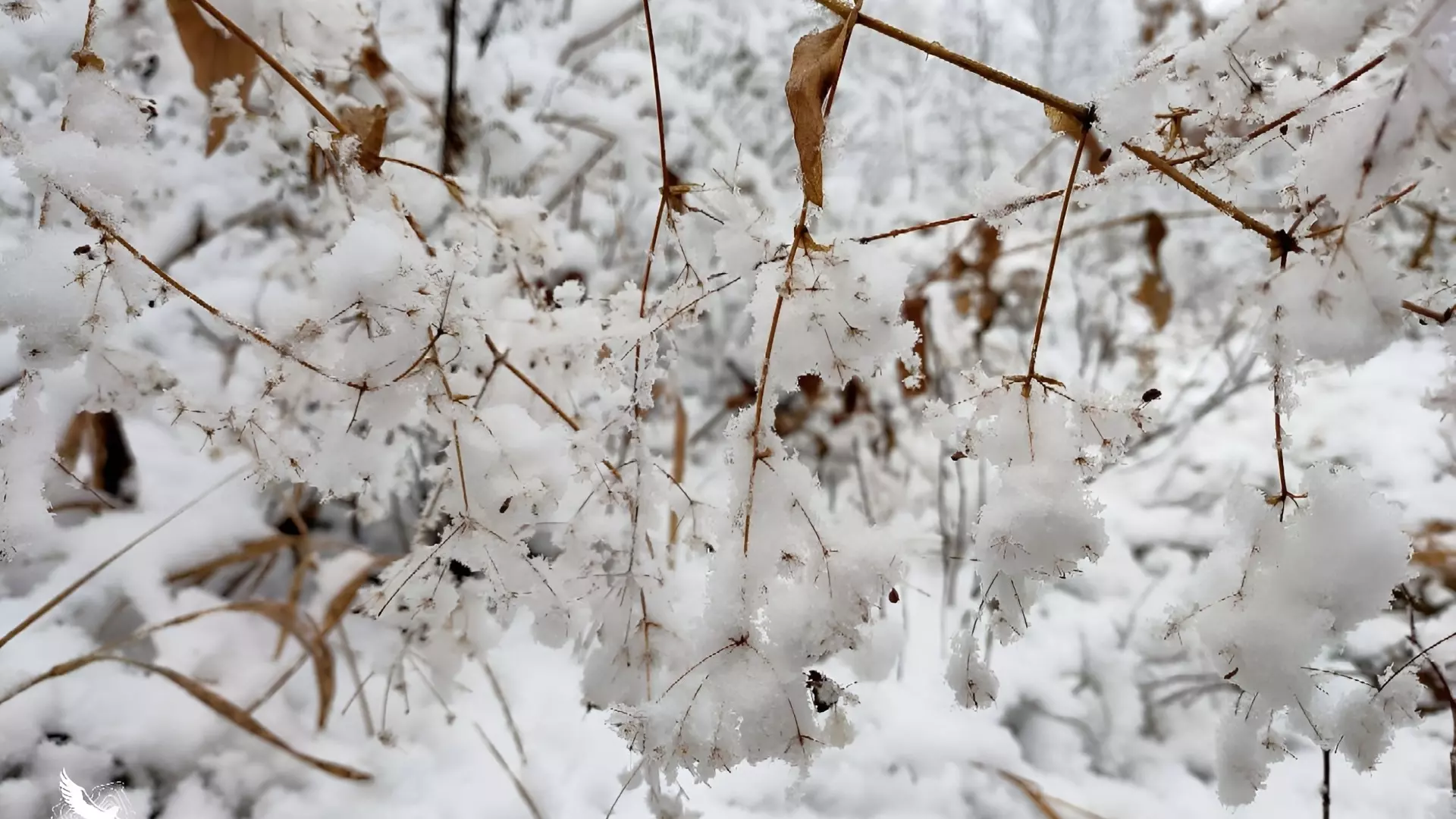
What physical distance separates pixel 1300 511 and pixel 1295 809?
0.69 meters

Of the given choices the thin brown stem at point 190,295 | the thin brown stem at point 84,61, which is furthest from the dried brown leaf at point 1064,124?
the thin brown stem at point 84,61

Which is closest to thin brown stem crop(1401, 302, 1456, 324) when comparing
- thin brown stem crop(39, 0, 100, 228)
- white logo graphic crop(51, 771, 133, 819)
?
thin brown stem crop(39, 0, 100, 228)

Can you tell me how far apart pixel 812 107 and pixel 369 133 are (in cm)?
41

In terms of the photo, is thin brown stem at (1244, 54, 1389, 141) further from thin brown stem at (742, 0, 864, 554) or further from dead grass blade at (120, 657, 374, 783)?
dead grass blade at (120, 657, 374, 783)

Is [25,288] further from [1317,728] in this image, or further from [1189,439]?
[1189,439]

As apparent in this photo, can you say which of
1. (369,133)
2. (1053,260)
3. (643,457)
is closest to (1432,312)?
(1053,260)

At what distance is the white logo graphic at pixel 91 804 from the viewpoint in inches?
28.6

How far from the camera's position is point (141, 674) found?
2.87 ft

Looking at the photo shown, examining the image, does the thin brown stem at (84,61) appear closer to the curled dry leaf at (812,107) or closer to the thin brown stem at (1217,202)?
the curled dry leaf at (812,107)

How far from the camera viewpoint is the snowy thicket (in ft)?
1.44

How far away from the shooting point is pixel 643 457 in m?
0.57

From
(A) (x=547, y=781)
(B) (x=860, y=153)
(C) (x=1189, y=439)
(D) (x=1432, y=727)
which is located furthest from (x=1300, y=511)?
(B) (x=860, y=153)

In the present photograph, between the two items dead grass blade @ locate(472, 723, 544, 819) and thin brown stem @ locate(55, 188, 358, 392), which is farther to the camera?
dead grass blade @ locate(472, 723, 544, 819)

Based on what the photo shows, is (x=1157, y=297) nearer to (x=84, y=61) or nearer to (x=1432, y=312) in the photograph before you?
(x=1432, y=312)
